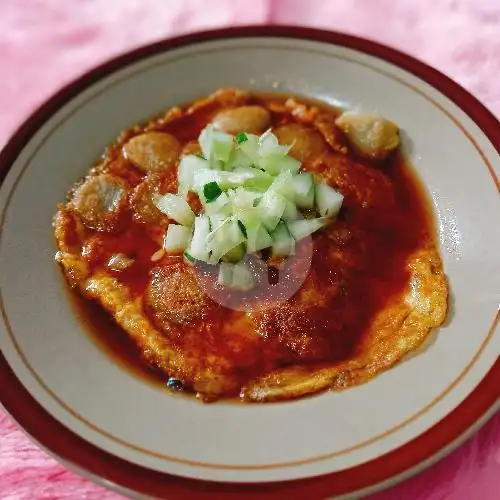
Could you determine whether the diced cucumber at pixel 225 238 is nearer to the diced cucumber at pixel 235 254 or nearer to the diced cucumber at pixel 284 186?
the diced cucumber at pixel 235 254

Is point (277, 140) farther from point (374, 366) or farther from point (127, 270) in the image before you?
point (374, 366)

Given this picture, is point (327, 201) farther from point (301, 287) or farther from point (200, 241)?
point (200, 241)

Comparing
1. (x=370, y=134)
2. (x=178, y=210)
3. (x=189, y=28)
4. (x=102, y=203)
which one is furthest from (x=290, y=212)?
(x=189, y=28)

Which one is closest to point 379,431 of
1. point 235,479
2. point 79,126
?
point 235,479

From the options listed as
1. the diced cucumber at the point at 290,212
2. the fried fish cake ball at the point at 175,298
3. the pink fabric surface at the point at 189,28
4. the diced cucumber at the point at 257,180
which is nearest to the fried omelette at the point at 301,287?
the fried fish cake ball at the point at 175,298

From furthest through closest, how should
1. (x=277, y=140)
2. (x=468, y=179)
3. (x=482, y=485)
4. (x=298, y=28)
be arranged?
1. (x=298, y=28)
2. (x=277, y=140)
3. (x=468, y=179)
4. (x=482, y=485)

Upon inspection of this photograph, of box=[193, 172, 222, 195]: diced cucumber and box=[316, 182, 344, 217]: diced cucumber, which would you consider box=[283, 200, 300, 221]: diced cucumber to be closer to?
box=[316, 182, 344, 217]: diced cucumber

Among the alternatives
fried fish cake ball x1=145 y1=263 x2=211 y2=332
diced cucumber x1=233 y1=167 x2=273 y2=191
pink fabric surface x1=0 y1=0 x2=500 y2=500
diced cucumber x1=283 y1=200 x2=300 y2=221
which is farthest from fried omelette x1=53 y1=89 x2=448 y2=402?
pink fabric surface x1=0 y1=0 x2=500 y2=500

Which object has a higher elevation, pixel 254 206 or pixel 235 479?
pixel 254 206
